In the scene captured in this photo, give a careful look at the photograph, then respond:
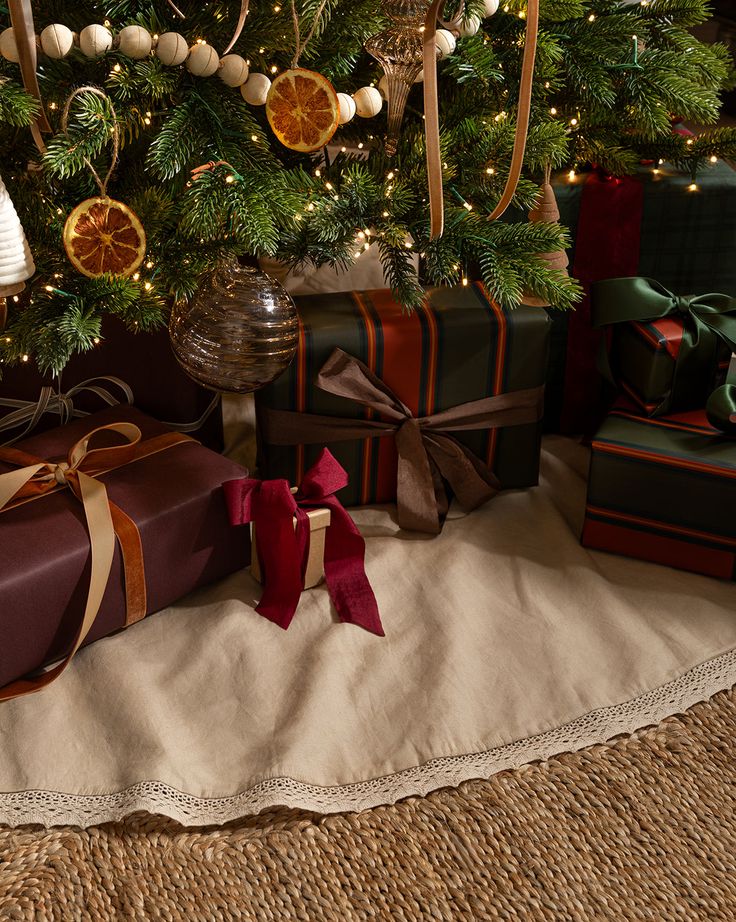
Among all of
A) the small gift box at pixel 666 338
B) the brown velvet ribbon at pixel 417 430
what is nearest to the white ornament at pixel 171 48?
the brown velvet ribbon at pixel 417 430

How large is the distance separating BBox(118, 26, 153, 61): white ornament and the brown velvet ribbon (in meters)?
0.38

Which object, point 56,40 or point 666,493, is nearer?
point 56,40

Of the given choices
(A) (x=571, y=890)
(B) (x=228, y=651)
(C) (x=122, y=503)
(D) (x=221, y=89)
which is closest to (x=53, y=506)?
(C) (x=122, y=503)

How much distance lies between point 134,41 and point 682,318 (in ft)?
2.37

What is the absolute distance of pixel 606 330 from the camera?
1.23 meters

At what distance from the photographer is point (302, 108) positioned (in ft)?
3.07

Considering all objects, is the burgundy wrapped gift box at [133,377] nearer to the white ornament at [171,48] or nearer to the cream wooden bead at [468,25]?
the white ornament at [171,48]

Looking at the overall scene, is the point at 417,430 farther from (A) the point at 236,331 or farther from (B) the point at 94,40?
(B) the point at 94,40

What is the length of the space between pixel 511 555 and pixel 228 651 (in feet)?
1.21

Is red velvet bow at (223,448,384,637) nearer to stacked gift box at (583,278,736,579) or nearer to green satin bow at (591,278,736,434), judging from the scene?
stacked gift box at (583,278,736,579)

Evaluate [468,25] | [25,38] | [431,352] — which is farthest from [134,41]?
[431,352]

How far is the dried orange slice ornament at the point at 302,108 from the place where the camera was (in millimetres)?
920

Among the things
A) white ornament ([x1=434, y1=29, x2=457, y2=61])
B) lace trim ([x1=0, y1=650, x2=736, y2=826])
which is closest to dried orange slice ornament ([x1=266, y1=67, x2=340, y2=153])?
white ornament ([x1=434, y1=29, x2=457, y2=61])

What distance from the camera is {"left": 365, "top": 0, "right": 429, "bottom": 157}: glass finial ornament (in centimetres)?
97
